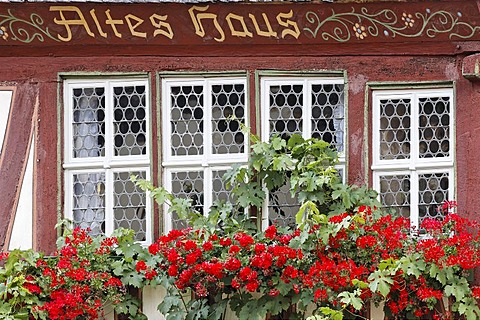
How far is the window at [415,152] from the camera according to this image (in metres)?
10.4

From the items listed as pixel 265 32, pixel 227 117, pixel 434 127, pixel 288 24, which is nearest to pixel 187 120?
pixel 227 117

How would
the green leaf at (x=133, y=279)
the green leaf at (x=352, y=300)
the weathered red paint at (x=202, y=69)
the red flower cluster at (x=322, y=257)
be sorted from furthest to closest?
the weathered red paint at (x=202, y=69), the green leaf at (x=133, y=279), the red flower cluster at (x=322, y=257), the green leaf at (x=352, y=300)

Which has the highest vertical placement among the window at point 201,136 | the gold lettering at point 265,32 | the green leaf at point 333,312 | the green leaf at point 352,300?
the gold lettering at point 265,32

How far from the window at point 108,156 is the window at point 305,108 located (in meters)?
0.97

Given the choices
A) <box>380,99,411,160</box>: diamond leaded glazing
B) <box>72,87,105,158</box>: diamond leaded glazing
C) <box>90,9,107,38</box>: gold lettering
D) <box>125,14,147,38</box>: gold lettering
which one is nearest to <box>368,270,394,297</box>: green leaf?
<box>380,99,411,160</box>: diamond leaded glazing

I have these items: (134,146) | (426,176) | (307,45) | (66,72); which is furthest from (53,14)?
(426,176)

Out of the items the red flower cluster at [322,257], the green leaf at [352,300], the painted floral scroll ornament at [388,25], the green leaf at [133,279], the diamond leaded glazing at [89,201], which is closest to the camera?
the green leaf at [352,300]

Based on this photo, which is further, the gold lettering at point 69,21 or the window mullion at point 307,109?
the window mullion at point 307,109

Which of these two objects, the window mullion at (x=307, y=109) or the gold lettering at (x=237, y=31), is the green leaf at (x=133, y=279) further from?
the gold lettering at (x=237, y=31)

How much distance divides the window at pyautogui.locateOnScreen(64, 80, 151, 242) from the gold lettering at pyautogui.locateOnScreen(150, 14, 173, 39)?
0.43 metres

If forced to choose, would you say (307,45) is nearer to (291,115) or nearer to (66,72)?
(291,115)

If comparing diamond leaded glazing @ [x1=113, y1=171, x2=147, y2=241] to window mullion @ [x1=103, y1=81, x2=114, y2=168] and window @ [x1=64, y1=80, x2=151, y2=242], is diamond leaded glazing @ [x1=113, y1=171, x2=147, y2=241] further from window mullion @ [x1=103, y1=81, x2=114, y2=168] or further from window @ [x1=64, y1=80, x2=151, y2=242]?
window mullion @ [x1=103, y1=81, x2=114, y2=168]

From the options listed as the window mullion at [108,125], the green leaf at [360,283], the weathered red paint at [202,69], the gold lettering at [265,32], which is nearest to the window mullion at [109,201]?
the window mullion at [108,125]

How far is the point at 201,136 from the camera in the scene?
1048 centimetres
